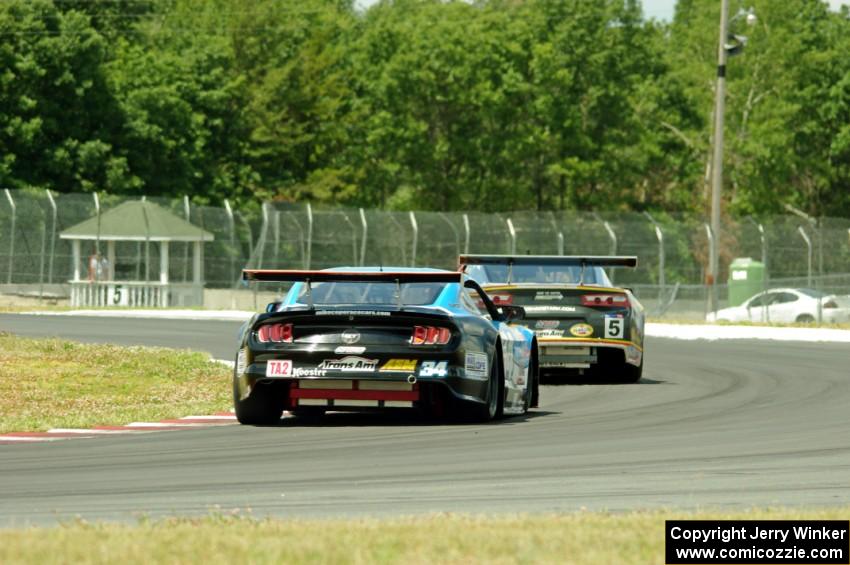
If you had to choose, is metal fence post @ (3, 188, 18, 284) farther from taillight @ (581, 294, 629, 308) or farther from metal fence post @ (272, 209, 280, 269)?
taillight @ (581, 294, 629, 308)

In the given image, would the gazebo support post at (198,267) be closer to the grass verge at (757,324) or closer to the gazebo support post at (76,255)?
the gazebo support post at (76,255)

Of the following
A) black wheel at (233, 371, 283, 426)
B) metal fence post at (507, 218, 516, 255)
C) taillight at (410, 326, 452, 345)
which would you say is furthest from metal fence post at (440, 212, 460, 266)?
taillight at (410, 326, 452, 345)

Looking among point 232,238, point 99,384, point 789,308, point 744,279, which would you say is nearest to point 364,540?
point 99,384

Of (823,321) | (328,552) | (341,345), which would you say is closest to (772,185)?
(823,321)

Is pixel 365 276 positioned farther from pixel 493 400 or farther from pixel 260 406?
pixel 493 400

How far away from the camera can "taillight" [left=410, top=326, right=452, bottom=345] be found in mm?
13375

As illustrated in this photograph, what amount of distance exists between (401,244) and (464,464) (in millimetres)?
35289

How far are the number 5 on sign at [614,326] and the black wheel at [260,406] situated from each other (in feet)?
20.8

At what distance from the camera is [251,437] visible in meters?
12.8

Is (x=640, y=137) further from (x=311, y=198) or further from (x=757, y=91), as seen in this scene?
(x=311, y=198)

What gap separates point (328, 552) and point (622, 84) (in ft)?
230

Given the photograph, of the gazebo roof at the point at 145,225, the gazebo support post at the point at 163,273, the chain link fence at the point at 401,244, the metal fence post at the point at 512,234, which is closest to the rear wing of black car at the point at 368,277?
the chain link fence at the point at 401,244

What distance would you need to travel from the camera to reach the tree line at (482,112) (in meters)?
72.8

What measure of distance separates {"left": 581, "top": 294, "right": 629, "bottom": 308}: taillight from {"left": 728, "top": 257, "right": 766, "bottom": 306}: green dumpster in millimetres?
23934
